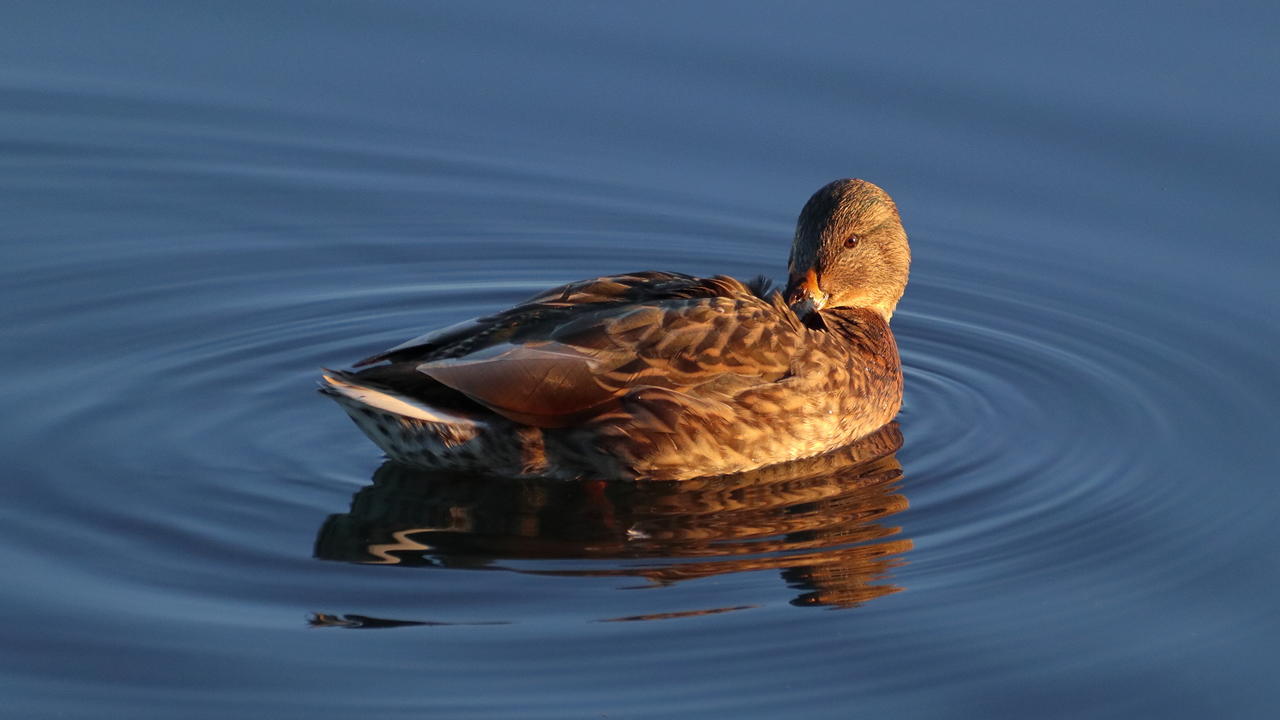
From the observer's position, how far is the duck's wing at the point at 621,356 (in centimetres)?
858

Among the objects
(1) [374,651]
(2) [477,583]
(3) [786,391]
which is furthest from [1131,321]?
(1) [374,651]

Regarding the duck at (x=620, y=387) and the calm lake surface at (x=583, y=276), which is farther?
the duck at (x=620, y=387)

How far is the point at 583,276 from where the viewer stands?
11.4 metres

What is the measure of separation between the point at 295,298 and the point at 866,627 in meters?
4.68

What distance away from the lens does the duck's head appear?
10102mm

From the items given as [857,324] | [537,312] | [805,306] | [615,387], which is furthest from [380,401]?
[857,324]

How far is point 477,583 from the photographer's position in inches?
300

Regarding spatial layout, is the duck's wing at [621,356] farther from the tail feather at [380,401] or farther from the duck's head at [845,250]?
the duck's head at [845,250]

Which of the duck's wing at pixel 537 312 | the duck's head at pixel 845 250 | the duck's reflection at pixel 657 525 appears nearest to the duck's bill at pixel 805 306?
the duck's head at pixel 845 250

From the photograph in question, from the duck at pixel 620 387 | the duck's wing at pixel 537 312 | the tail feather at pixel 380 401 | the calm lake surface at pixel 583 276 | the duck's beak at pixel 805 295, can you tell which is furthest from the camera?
the duck's beak at pixel 805 295

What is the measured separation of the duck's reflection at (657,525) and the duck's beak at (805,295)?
1.05 meters

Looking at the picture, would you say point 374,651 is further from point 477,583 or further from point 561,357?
point 561,357

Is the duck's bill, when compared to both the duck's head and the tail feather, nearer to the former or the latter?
the duck's head

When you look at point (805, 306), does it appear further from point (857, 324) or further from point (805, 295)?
point (857, 324)
